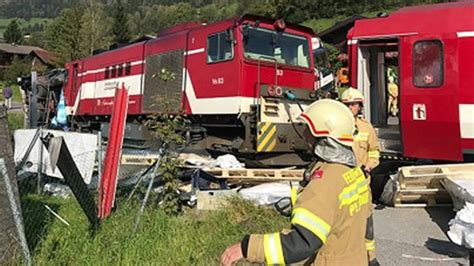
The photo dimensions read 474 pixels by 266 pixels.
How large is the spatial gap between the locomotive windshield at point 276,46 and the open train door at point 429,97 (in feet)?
9.66

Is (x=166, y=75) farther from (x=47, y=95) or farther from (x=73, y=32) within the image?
(x=73, y=32)

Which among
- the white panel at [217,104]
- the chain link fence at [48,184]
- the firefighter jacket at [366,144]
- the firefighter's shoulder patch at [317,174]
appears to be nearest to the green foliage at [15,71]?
the white panel at [217,104]

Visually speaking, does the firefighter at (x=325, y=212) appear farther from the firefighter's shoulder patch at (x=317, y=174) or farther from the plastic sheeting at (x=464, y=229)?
the plastic sheeting at (x=464, y=229)

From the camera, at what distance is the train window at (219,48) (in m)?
9.55

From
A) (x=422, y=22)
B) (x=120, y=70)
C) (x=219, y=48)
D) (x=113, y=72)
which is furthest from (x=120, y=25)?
(x=422, y=22)

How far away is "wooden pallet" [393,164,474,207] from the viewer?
6.50m

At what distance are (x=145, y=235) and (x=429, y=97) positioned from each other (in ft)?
15.9

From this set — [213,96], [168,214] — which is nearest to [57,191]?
[168,214]

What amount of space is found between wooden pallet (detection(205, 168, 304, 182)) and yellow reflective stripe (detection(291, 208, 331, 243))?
5.66m

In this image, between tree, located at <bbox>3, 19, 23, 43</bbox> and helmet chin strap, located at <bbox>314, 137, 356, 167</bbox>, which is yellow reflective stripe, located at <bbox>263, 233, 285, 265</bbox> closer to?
helmet chin strap, located at <bbox>314, 137, 356, 167</bbox>

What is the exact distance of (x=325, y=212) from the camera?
7.14 feet

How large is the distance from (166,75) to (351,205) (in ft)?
17.4

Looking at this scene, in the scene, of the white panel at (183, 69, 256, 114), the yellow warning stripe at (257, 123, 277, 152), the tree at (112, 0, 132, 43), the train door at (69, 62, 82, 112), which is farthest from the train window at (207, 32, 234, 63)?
the tree at (112, 0, 132, 43)

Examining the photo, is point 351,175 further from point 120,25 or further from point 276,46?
point 120,25
